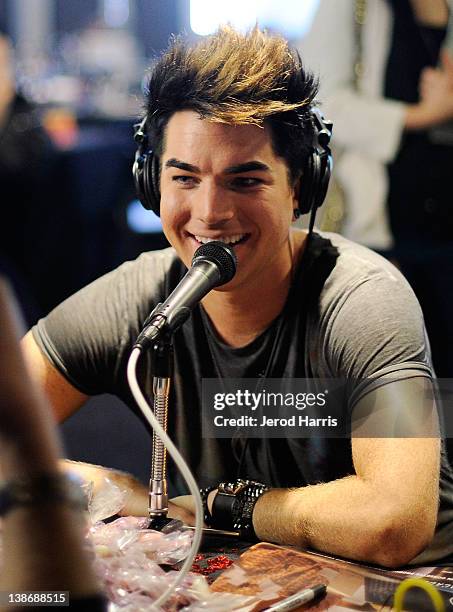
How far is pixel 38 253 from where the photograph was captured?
5.11ft

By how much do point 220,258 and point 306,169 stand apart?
0.98 ft

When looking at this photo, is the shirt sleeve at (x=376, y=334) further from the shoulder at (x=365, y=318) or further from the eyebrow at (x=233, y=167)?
the eyebrow at (x=233, y=167)

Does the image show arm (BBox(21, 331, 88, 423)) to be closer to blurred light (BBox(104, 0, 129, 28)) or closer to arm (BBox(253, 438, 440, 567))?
arm (BBox(253, 438, 440, 567))

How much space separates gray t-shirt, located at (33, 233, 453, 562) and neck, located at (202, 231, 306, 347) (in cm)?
1

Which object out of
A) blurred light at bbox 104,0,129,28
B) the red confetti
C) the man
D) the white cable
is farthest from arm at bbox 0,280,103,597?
blurred light at bbox 104,0,129,28

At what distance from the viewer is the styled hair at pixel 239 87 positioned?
115cm

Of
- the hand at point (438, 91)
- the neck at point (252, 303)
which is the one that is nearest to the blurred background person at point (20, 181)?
the neck at point (252, 303)

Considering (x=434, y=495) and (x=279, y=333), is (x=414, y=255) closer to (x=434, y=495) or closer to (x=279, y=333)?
(x=279, y=333)

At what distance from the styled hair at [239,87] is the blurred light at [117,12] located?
1.56 feet

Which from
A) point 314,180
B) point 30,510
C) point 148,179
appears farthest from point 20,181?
point 30,510

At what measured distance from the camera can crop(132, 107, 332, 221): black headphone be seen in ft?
4.07

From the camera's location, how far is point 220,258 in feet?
3.32

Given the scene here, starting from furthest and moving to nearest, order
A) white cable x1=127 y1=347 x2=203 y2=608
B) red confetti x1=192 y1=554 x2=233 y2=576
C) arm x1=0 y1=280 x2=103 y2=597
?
red confetti x1=192 y1=554 x2=233 y2=576, white cable x1=127 y1=347 x2=203 y2=608, arm x1=0 y1=280 x2=103 y2=597

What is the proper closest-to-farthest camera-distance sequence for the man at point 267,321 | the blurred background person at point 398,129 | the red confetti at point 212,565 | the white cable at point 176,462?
the white cable at point 176,462, the red confetti at point 212,565, the man at point 267,321, the blurred background person at point 398,129
